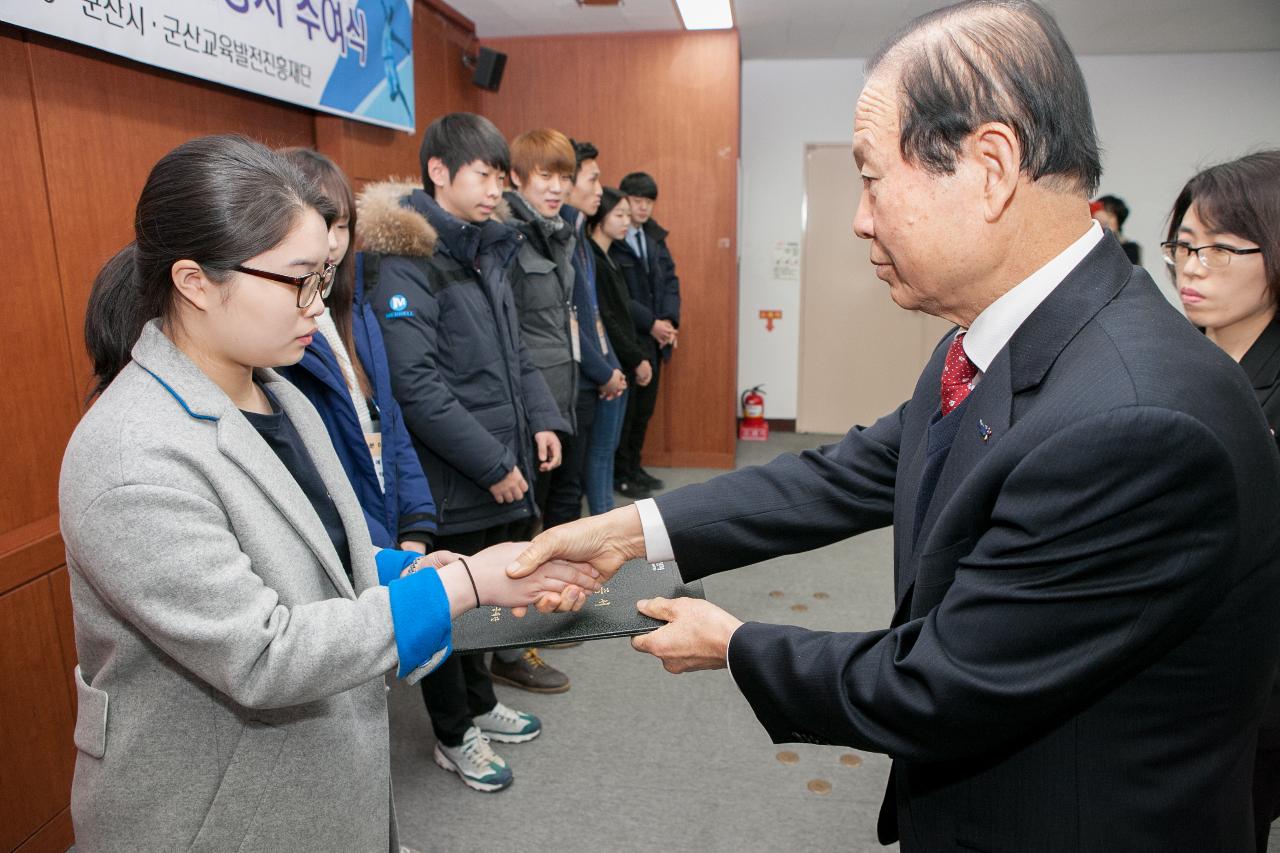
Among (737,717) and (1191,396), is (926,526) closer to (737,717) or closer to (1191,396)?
(1191,396)

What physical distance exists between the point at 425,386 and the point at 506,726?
43.3 inches

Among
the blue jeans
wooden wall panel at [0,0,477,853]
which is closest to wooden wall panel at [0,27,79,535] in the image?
wooden wall panel at [0,0,477,853]

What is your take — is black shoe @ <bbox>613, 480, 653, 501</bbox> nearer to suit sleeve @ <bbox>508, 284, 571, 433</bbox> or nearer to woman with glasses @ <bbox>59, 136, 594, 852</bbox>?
suit sleeve @ <bbox>508, 284, 571, 433</bbox>

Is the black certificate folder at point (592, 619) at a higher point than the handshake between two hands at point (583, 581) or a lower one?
lower

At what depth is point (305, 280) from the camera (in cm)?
121

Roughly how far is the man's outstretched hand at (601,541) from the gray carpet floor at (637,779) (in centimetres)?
107

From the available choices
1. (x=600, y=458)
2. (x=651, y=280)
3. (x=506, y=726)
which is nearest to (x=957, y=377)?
(x=506, y=726)

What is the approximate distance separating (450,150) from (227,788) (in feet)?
6.29

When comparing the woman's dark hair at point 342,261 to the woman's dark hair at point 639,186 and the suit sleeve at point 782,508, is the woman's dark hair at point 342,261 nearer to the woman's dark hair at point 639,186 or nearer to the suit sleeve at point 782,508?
the suit sleeve at point 782,508

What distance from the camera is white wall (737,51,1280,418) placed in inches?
251

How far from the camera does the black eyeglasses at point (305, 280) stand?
116cm

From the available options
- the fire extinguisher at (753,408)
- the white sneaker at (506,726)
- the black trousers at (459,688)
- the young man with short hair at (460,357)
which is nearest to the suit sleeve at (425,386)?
the young man with short hair at (460,357)

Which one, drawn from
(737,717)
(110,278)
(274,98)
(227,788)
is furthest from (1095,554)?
(274,98)

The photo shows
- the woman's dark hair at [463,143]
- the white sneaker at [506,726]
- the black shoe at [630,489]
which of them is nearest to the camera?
the woman's dark hair at [463,143]
